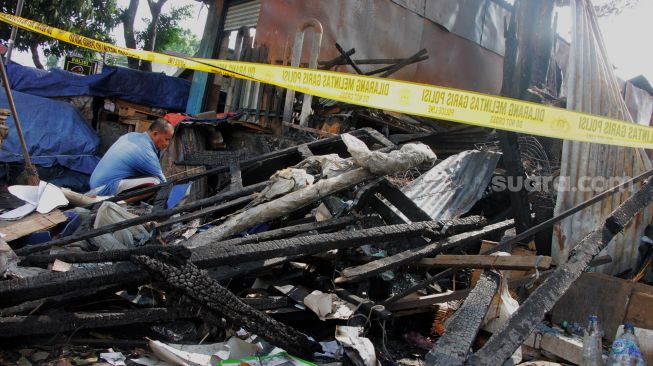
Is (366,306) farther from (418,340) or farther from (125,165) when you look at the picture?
(125,165)

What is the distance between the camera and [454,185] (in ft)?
18.0

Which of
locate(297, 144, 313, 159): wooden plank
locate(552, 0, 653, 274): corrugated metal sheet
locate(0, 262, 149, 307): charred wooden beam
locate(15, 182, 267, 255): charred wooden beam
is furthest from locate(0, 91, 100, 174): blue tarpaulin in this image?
locate(552, 0, 653, 274): corrugated metal sheet

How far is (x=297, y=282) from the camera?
11.5ft

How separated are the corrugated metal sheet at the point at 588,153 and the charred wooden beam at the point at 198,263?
1.56m

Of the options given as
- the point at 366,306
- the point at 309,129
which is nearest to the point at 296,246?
the point at 366,306

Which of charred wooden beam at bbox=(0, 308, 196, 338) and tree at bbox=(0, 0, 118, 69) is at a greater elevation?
tree at bbox=(0, 0, 118, 69)

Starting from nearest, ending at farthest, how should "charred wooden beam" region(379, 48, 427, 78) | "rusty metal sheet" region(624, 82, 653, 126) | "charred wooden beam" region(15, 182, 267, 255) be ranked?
"charred wooden beam" region(15, 182, 267, 255)
"charred wooden beam" region(379, 48, 427, 78)
"rusty metal sheet" region(624, 82, 653, 126)

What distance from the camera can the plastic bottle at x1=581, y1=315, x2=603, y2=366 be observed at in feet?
9.22

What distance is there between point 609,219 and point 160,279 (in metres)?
2.47

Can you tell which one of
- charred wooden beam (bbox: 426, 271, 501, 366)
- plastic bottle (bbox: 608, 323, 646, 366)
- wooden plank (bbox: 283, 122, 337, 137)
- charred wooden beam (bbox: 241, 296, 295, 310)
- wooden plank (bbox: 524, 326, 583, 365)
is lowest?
wooden plank (bbox: 524, 326, 583, 365)

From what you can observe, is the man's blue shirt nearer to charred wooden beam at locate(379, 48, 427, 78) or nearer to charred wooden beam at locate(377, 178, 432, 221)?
charred wooden beam at locate(377, 178, 432, 221)

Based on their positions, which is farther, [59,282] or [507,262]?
[507,262]

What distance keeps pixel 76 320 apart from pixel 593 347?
2.90 m

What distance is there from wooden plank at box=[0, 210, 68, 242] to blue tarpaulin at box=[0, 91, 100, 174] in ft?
16.1
